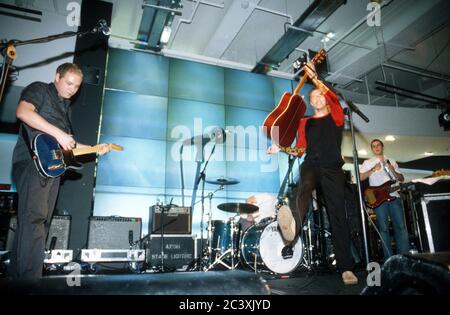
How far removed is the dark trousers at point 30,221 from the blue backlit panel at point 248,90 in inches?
207

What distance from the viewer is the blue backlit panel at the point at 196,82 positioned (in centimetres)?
672

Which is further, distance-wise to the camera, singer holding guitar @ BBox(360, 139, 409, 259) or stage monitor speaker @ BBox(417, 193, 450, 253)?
singer holding guitar @ BBox(360, 139, 409, 259)

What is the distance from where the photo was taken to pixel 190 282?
0.67 metres

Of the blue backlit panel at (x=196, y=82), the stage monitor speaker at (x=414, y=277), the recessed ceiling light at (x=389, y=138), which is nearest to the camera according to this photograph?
the stage monitor speaker at (x=414, y=277)

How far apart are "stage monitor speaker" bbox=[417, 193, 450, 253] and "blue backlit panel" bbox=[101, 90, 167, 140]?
481cm

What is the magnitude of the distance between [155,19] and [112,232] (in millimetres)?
3990

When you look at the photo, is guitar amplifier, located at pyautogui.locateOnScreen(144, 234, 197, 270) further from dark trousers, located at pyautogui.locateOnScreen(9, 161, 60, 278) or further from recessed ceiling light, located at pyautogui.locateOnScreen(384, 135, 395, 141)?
recessed ceiling light, located at pyautogui.locateOnScreen(384, 135, 395, 141)

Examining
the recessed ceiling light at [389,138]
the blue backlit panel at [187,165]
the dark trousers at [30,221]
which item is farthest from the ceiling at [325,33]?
the dark trousers at [30,221]

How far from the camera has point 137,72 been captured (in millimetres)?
6453

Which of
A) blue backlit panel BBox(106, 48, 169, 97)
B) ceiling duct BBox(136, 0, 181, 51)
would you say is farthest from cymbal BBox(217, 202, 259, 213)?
ceiling duct BBox(136, 0, 181, 51)

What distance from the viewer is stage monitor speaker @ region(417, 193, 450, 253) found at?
3.68m

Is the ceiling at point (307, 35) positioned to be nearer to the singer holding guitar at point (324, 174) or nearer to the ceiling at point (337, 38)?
the ceiling at point (337, 38)

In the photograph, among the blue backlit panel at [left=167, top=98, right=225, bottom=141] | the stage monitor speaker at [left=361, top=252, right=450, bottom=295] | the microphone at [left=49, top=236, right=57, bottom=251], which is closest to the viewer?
the stage monitor speaker at [left=361, top=252, right=450, bottom=295]

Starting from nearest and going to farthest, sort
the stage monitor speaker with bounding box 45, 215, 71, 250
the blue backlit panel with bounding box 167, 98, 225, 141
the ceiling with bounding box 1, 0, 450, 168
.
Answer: the stage monitor speaker with bounding box 45, 215, 71, 250
the ceiling with bounding box 1, 0, 450, 168
the blue backlit panel with bounding box 167, 98, 225, 141
